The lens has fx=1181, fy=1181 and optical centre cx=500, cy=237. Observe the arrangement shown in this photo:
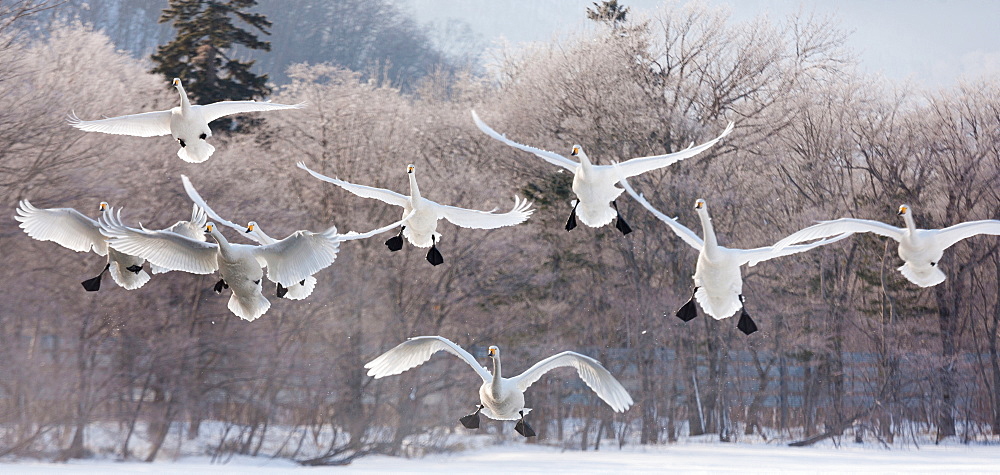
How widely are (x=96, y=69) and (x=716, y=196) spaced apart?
1346 centimetres

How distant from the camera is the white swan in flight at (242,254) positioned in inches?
446

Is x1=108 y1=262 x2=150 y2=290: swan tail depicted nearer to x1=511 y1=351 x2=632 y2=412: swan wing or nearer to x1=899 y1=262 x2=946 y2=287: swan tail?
x1=511 y1=351 x2=632 y2=412: swan wing

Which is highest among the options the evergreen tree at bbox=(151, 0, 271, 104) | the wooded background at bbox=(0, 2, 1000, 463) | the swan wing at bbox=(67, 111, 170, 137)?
the evergreen tree at bbox=(151, 0, 271, 104)

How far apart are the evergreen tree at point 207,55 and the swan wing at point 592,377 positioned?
16.4m

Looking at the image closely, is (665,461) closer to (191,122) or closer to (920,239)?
(920,239)

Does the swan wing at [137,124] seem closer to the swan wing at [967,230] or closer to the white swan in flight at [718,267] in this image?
the white swan in flight at [718,267]

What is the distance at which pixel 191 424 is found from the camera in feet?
69.7

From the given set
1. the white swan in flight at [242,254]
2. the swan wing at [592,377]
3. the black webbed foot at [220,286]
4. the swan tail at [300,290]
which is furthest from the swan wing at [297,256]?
the swan wing at [592,377]

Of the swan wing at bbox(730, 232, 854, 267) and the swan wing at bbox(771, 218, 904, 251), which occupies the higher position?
the swan wing at bbox(771, 218, 904, 251)

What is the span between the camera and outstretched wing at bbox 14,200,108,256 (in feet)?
43.8

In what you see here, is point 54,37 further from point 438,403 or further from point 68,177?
point 438,403

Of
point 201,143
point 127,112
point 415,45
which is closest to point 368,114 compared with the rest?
point 127,112

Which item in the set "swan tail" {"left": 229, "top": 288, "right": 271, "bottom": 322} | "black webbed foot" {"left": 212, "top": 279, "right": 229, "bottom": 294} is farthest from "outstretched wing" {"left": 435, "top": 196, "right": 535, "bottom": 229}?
"black webbed foot" {"left": 212, "top": 279, "right": 229, "bottom": 294}

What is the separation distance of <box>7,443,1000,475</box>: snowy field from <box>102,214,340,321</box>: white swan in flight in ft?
30.8
